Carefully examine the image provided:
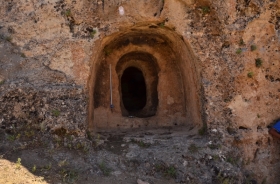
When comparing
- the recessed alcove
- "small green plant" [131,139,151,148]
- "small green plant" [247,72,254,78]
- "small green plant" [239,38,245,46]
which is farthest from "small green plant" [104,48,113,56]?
"small green plant" [247,72,254,78]

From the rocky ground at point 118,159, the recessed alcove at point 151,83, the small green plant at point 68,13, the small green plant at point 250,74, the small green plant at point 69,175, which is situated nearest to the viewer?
the small green plant at point 69,175

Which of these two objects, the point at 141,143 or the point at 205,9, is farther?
the point at 205,9

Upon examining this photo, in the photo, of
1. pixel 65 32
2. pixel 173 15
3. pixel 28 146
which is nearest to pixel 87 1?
pixel 65 32

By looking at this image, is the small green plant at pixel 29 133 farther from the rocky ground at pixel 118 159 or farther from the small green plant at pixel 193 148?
the small green plant at pixel 193 148

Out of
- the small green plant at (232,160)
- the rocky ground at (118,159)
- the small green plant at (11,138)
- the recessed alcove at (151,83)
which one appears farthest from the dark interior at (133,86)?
the small green plant at (11,138)

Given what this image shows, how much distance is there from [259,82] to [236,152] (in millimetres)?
1186

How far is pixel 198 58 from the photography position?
5730 mm

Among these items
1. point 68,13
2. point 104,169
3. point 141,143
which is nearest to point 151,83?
point 141,143

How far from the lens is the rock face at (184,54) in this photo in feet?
17.3

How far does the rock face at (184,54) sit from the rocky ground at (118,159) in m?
0.20

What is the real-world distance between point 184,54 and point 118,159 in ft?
7.16

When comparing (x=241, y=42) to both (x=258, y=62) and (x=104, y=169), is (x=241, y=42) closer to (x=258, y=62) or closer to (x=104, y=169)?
(x=258, y=62)

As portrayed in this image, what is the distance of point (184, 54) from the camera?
6195 mm

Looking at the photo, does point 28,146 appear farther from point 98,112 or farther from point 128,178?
point 98,112
